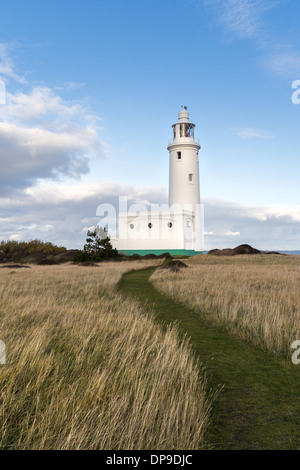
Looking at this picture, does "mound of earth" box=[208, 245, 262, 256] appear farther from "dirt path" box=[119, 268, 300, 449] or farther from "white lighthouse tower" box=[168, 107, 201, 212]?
"dirt path" box=[119, 268, 300, 449]

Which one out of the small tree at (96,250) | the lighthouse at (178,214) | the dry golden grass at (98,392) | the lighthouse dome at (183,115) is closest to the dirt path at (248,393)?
the dry golden grass at (98,392)

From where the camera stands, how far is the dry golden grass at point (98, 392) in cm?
316

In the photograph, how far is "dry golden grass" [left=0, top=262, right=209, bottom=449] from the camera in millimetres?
3162

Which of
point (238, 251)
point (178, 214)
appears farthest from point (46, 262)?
point (238, 251)

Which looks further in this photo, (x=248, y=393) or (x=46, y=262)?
(x=46, y=262)

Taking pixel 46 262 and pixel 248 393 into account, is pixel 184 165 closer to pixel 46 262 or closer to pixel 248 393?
pixel 46 262

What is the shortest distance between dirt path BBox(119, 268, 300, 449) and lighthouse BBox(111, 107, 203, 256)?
123 ft

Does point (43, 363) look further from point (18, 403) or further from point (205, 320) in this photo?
point (205, 320)

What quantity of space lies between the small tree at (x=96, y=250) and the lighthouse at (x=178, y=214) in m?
8.87

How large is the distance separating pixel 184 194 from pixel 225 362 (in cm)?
4032

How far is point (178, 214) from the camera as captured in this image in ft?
145

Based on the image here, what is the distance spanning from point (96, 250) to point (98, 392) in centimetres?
3396

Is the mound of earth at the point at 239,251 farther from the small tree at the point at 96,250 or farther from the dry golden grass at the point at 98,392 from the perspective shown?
the dry golden grass at the point at 98,392
